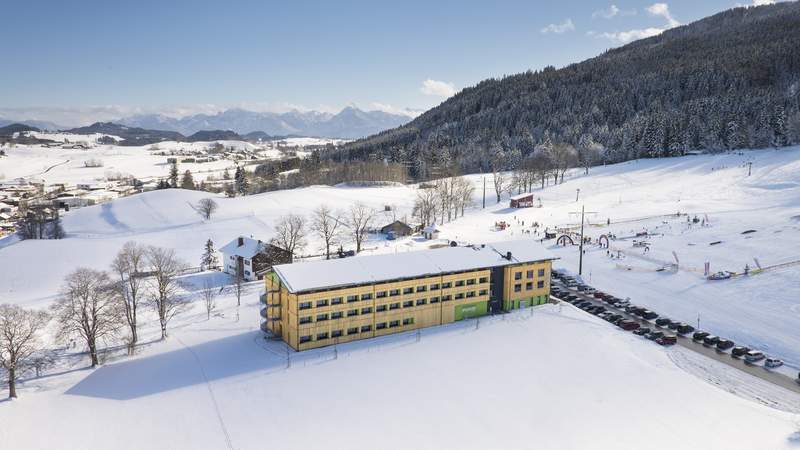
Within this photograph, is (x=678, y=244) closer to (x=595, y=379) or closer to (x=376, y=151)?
(x=595, y=379)

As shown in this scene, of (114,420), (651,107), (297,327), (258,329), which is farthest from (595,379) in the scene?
(651,107)

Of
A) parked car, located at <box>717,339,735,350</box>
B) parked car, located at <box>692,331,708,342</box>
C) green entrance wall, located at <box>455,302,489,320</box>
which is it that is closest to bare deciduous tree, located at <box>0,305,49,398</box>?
green entrance wall, located at <box>455,302,489,320</box>

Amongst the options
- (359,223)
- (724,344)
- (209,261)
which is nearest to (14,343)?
(209,261)

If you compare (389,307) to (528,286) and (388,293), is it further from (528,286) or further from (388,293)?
(528,286)

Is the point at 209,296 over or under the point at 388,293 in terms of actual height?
under

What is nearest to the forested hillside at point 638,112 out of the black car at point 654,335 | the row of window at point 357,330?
the black car at point 654,335

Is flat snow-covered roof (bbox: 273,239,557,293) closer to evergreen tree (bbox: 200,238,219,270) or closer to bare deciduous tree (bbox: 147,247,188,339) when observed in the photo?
bare deciduous tree (bbox: 147,247,188,339)
